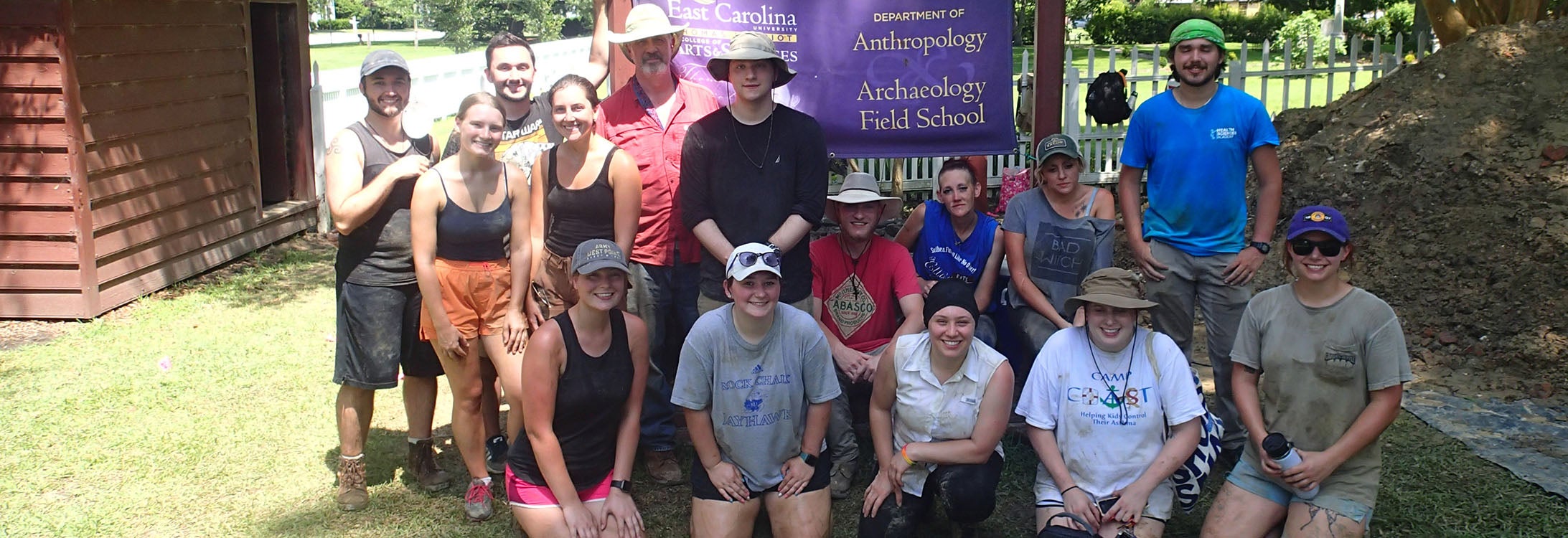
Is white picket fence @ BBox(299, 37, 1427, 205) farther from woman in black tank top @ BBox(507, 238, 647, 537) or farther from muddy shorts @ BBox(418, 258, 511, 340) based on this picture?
woman in black tank top @ BBox(507, 238, 647, 537)

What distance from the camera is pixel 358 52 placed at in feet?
129

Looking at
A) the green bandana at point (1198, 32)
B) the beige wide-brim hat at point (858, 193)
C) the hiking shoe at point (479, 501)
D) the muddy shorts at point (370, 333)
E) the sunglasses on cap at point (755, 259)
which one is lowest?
the hiking shoe at point (479, 501)

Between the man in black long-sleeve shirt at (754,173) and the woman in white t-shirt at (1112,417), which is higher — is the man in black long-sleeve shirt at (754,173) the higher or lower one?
the higher one

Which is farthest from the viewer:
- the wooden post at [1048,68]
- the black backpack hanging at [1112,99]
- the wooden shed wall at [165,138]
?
the wooden shed wall at [165,138]

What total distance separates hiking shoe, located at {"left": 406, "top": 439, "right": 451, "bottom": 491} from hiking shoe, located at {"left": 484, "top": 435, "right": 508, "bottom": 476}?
18 centimetres

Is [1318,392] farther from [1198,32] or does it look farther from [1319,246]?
[1198,32]

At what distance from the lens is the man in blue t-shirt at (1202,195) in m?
4.68

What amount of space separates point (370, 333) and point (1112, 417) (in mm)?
2769

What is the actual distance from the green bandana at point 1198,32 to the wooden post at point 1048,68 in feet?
3.94

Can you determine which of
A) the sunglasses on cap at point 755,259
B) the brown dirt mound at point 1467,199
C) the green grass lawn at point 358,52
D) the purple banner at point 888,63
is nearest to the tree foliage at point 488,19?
the green grass lawn at point 358,52

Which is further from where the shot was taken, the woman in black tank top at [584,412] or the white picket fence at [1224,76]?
the white picket fence at [1224,76]

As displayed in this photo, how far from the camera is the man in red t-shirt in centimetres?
486

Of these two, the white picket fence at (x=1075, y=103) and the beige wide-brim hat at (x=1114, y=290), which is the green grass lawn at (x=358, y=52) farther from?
the beige wide-brim hat at (x=1114, y=290)

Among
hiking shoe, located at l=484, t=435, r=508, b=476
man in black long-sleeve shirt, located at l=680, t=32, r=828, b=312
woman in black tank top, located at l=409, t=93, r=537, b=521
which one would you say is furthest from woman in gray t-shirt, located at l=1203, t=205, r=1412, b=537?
hiking shoe, located at l=484, t=435, r=508, b=476
